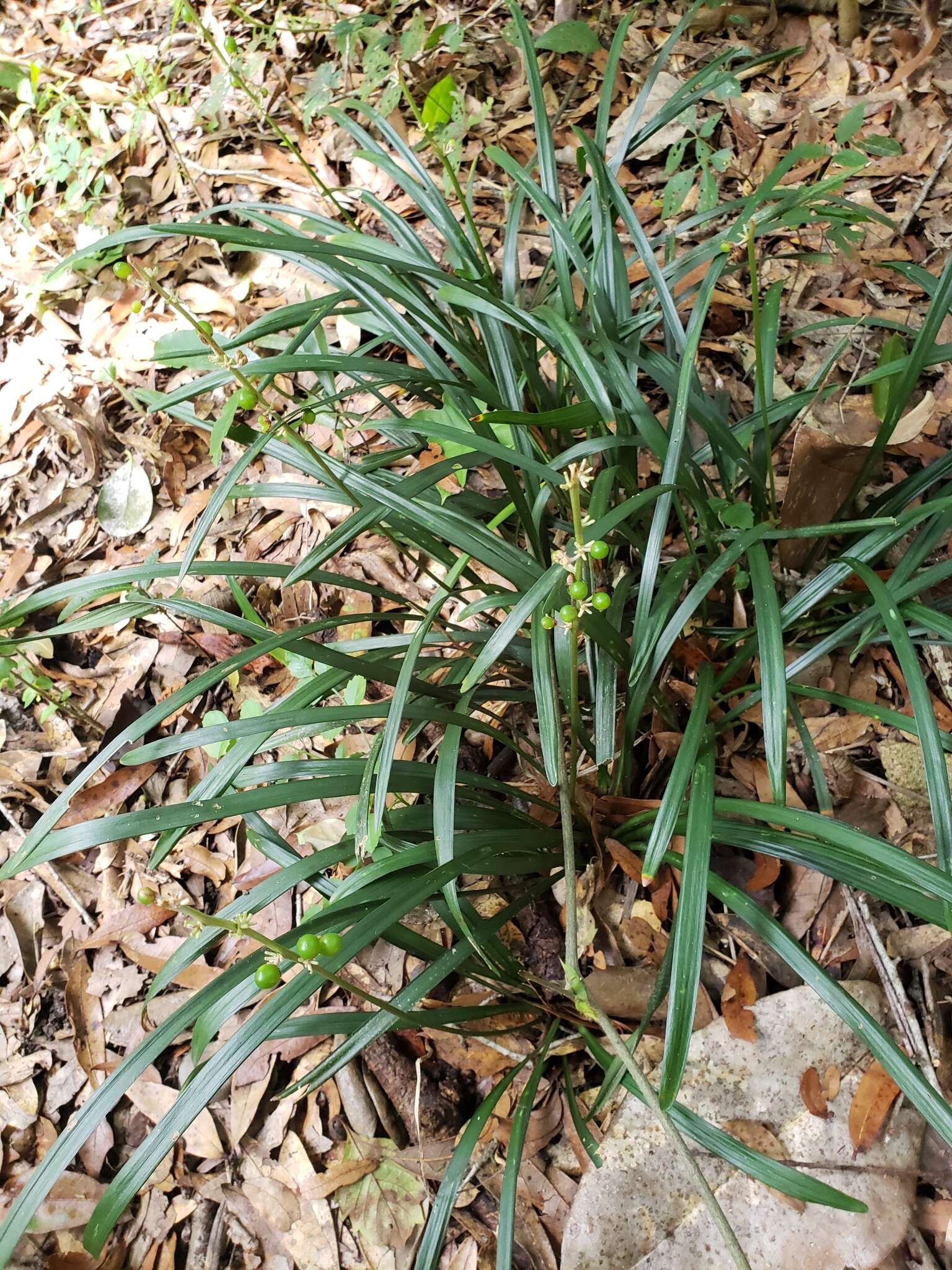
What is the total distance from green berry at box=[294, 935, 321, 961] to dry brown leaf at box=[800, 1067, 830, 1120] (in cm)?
105

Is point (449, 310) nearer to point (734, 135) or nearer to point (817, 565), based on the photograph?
point (817, 565)

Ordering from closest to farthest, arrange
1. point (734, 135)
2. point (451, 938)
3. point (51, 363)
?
point (451, 938) < point (734, 135) < point (51, 363)

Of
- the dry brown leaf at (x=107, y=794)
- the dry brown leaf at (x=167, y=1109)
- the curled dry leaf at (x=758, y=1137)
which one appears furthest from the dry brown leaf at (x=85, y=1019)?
the curled dry leaf at (x=758, y=1137)

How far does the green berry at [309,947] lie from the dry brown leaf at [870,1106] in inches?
42.9

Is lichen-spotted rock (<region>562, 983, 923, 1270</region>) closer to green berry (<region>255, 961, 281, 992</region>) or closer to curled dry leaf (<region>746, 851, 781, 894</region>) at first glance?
curled dry leaf (<region>746, 851, 781, 894</region>)

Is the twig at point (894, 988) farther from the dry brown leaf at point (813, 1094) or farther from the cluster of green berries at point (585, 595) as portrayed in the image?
the cluster of green berries at point (585, 595)

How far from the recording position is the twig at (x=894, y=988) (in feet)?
4.78

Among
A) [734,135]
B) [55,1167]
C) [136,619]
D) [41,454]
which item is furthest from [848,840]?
[41,454]

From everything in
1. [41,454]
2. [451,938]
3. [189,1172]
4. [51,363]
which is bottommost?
[189,1172]

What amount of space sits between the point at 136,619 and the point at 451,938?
4.58 ft

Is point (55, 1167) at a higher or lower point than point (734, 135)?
lower

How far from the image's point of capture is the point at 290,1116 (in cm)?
177

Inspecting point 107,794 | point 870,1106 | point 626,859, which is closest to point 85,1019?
point 107,794

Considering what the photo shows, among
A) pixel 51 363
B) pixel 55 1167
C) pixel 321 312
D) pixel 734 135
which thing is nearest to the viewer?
pixel 55 1167
